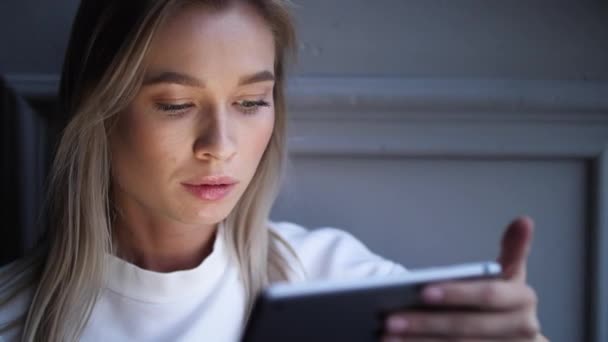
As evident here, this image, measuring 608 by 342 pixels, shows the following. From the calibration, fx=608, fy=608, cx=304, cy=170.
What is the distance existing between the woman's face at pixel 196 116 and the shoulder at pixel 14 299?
21cm

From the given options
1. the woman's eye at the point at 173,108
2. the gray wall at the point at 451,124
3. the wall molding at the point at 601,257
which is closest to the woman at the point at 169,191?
the woman's eye at the point at 173,108

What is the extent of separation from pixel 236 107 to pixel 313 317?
0.33 m

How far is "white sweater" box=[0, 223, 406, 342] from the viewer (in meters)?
0.81

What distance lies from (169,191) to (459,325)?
0.39m

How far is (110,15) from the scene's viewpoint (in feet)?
2.55

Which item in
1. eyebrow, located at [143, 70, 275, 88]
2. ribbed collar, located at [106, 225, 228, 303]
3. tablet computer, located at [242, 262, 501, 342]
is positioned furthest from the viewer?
ribbed collar, located at [106, 225, 228, 303]

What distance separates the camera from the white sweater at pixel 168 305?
31.9 inches

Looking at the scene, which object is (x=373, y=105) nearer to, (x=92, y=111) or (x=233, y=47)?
(x=233, y=47)

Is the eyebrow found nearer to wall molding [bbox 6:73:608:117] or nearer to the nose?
the nose

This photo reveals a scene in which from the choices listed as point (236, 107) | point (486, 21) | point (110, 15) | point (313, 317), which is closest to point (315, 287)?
point (313, 317)

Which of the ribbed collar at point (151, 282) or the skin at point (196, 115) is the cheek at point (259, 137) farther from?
the ribbed collar at point (151, 282)

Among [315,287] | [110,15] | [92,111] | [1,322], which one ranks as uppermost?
[110,15]

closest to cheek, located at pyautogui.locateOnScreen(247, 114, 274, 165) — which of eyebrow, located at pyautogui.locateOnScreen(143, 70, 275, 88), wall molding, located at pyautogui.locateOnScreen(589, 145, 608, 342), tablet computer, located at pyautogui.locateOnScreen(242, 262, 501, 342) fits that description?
eyebrow, located at pyautogui.locateOnScreen(143, 70, 275, 88)

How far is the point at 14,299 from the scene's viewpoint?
2.70 ft
